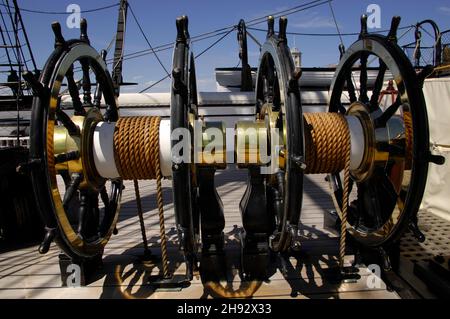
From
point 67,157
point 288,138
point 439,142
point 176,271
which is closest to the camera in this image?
point 288,138

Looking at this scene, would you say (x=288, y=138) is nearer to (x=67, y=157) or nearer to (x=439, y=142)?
(x=67, y=157)

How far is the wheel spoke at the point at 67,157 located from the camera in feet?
6.65

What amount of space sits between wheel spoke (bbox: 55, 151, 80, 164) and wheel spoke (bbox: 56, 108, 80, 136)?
125 mm

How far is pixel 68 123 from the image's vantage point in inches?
83.4

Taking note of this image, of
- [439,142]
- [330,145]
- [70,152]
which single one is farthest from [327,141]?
[439,142]

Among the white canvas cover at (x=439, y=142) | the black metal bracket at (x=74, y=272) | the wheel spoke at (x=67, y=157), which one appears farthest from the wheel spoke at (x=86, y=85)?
the white canvas cover at (x=439, y=142)

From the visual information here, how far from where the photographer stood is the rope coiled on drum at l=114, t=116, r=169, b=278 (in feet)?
7.42

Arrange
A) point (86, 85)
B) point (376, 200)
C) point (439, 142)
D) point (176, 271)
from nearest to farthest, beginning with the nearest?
1. point (376, 200)
2. point (86, 85)
3. point (176, 271)
4. point (439, 142)

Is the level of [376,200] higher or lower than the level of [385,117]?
lower

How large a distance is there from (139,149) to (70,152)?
1.35 ft

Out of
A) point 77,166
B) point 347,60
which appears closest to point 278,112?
point 347,60

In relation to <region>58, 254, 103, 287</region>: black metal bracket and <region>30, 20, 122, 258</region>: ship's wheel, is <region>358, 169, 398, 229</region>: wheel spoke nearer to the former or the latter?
<region>30, 20, 122, 258</region>: ship's wheel

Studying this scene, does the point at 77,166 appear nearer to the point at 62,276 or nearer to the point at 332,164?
the point at 62,276

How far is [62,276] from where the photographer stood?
2.47m
